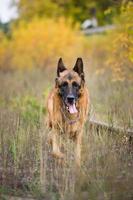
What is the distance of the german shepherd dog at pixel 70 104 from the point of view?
9.79m

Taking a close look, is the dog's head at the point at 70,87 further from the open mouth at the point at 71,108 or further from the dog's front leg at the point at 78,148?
the dog's front leg at the point at 78,148

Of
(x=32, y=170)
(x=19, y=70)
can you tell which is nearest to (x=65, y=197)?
(x=32, y=170)

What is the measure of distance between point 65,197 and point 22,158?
1.57 m

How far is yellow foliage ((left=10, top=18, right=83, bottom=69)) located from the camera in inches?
1061

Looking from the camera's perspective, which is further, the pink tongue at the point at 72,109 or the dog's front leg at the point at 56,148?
the pink tongue at the point at 72,109

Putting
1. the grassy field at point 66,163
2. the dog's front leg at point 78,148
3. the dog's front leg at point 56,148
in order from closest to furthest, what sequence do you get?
the grassy field at point 66,163
the dog's front leg at point 78,148
the dog's front leg at point 56,148

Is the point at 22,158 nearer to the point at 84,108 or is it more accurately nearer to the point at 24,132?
the point at 24,132

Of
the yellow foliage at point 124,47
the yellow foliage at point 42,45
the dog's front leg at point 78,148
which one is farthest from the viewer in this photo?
the yellow foliage at point 42,45

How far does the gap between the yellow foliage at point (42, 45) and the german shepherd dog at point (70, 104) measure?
16.2m

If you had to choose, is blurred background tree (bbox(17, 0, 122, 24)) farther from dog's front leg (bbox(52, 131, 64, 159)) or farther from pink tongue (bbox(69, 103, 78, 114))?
dog's front leg (bbox(52, 131, 64, 159))

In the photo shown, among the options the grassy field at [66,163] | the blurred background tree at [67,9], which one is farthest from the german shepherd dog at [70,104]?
the blurred background tree at [67,9]

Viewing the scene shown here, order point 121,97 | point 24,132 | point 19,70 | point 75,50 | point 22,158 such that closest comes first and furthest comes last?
point 22,158
point 24,132
point 121,97
point 19,70
point 75,50

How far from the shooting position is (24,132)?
954 cm

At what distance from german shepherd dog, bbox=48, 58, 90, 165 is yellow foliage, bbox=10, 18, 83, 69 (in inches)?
636
